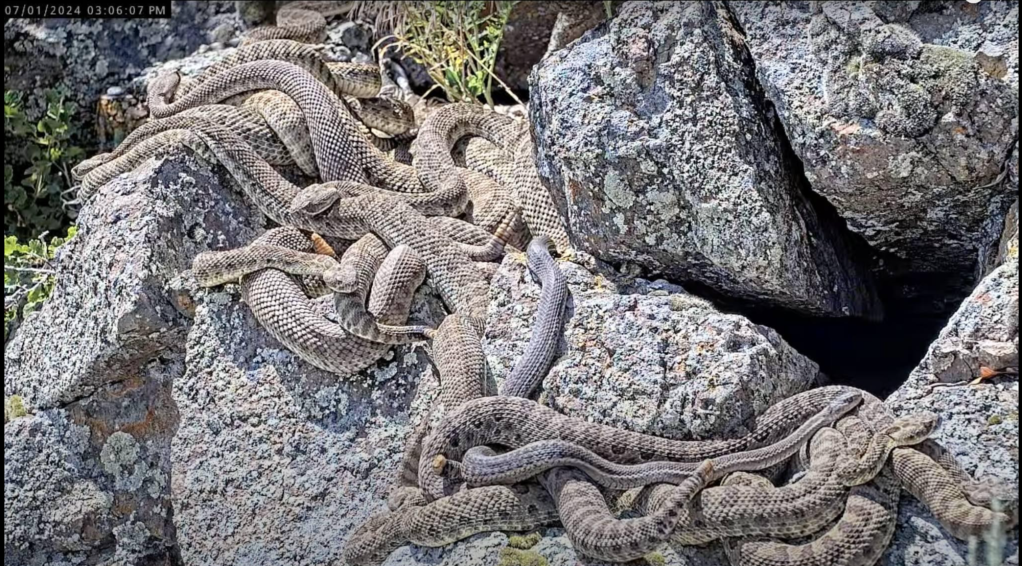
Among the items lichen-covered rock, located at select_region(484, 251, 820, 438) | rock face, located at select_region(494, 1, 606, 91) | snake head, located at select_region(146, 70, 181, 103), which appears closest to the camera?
lichen-covered rock, located at select_region(484, 251, 820, 438)

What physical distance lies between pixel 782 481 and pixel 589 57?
229 cm

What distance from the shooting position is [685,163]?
17.5ft

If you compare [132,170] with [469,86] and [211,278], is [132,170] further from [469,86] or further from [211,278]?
[469,86]

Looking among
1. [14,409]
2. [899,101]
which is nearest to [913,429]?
[899,101]

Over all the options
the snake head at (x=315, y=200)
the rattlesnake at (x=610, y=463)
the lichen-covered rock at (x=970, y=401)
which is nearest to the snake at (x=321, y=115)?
the snake head at (x=315, y=200)

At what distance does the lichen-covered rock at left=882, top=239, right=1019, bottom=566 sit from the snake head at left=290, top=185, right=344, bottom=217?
10.8 feet

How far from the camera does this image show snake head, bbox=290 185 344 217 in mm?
6426

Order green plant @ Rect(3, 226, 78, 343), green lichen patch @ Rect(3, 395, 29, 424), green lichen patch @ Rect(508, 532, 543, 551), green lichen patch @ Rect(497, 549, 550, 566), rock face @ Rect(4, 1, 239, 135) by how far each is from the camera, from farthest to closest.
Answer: rock face @ Rect(4, 1, 239, 135)
green plant @ Rect(3, 226, 78, 343)
green lichen patch @ Rect(3, 395, 29, 424)
green lichen patch @ Rect(508, 532, 543, 551)
green lichen patch @ Rect(497, 549, 550, 566)

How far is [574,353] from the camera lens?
17.9 feet

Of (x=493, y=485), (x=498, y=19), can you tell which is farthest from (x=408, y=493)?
(x=498, y=19)

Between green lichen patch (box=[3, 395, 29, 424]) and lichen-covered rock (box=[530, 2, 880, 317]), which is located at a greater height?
lichen-covered rock (box=[530, 2, 880, 317])

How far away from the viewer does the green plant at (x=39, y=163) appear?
839 centimetres

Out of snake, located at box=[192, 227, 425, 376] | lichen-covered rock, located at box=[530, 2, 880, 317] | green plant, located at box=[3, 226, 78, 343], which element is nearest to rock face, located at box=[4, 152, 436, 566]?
snake, located at box=[192, 227, 425, 376]

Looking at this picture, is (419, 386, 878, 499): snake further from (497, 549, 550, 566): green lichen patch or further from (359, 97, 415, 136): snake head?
(359, 97, 415, 136): snake head
